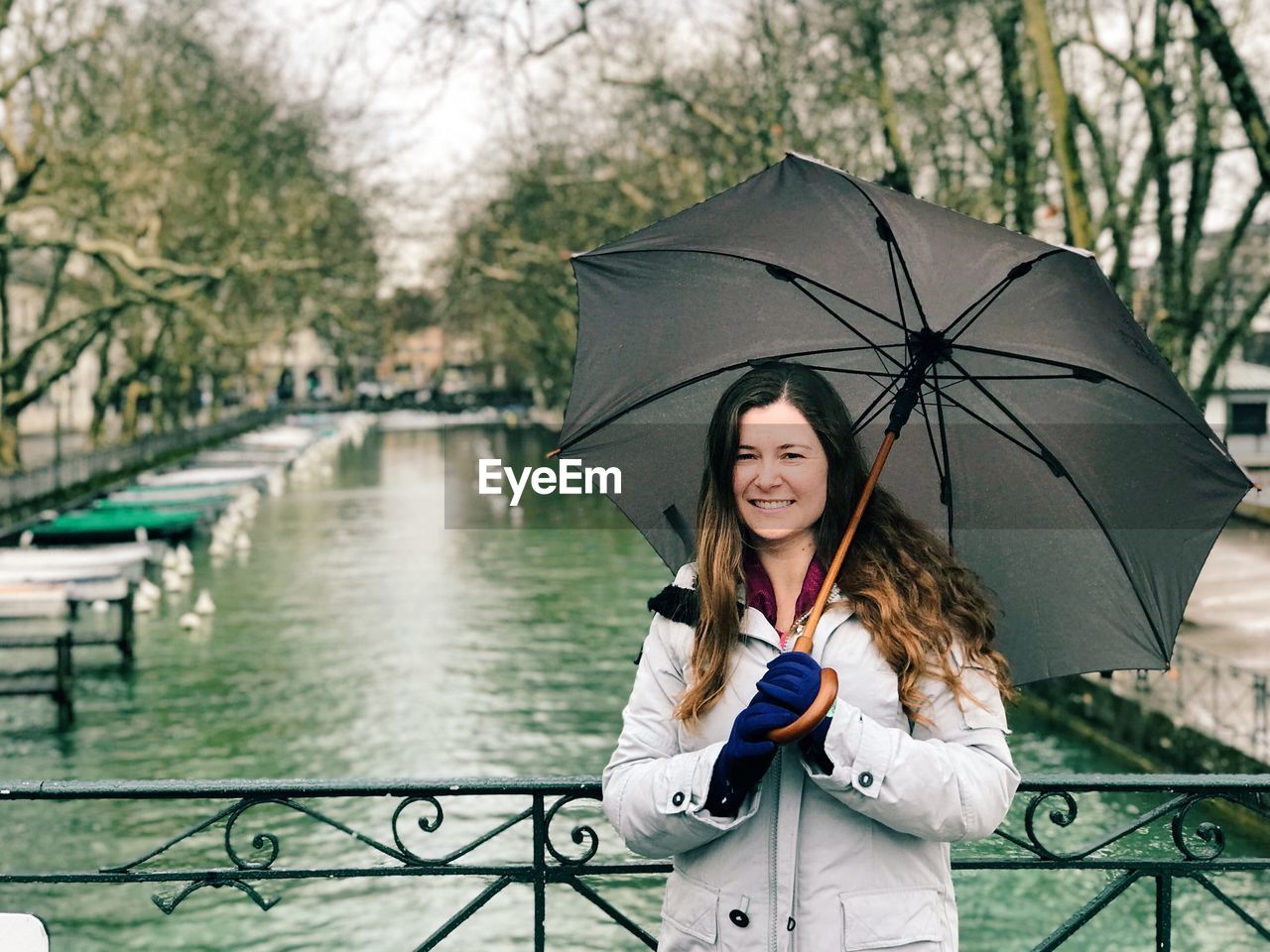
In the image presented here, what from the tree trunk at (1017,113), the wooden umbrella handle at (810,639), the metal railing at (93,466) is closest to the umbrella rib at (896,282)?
the wooden umbrella handle at (810,639)

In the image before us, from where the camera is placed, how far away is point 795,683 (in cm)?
233

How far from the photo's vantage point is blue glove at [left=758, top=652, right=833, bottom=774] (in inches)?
91.7

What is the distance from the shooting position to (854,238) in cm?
309

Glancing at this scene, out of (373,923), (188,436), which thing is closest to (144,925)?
(373,923)

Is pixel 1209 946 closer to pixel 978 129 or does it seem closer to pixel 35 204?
pixel 978 129

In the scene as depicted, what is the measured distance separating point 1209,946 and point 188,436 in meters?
45.8

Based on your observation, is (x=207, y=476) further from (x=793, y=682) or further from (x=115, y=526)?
(x=793, y=682)

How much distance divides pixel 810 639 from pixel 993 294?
90 cm

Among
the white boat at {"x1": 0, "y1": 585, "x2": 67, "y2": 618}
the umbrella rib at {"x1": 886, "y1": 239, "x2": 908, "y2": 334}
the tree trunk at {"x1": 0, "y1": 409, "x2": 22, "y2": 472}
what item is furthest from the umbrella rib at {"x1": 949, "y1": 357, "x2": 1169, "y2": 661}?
the tree trunk at {"x1": 0, "y1": 409, "x2": 22, "y2": 472}

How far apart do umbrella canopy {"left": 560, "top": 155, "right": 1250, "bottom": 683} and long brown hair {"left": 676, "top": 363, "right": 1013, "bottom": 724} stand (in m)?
0.42

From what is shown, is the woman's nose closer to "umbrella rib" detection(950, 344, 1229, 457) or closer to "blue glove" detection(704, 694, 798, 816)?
"blue glove" detection(704, 694, 798, 816)

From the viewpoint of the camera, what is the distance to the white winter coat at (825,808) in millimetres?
2449

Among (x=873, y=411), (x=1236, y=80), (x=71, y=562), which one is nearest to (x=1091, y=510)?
(x=873, y=411)

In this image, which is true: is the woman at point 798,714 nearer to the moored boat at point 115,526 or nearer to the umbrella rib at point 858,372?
the umbrella rib at point 858,372
